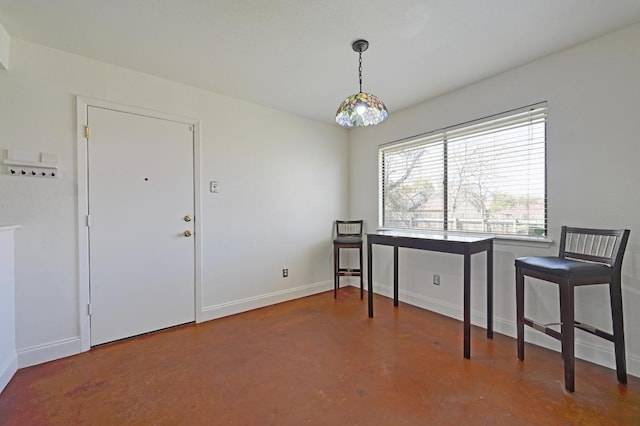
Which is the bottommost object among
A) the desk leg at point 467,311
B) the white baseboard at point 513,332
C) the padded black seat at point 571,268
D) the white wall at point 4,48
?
the white baseboard at point 513,332

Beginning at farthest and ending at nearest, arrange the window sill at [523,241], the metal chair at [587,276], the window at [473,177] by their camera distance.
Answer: the window at [473,177] → the window sill at [523,241] → the metal chair at [587,276]

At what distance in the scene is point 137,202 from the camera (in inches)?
97.8

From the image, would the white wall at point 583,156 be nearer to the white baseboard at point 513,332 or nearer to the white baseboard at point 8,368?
the white baseboard at point 513,332

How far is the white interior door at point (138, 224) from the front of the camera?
7.61ft

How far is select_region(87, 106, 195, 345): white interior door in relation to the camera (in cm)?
232

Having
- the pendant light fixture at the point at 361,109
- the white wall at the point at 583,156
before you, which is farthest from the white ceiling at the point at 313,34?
the pendant light fixture at the point at 361,109

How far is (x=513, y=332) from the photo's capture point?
8.05ft

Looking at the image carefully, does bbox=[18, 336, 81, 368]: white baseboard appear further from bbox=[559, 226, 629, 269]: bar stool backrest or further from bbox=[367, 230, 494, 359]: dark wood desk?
bbox=[559, 226, 629, 269]: bar stool backrest

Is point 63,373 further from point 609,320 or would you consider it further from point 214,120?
point 609,320

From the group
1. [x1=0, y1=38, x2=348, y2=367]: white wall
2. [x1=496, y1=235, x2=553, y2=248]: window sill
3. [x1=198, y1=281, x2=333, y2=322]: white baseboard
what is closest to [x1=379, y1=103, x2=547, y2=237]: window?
[x1=496, y1=235, x2=553, y2=248]: window sill

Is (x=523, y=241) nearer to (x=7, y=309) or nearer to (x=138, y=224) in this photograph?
(x=138, y=224)

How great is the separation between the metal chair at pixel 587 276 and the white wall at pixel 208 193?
8.02 ft

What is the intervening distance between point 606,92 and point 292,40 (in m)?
2.28

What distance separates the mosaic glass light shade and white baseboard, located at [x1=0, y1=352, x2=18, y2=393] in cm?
277
